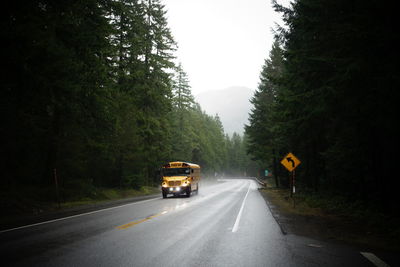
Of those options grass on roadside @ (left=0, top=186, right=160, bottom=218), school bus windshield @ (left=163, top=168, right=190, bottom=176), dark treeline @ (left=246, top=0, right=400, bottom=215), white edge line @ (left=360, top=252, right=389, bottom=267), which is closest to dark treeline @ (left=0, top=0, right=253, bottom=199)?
grass on roadside @ (left=0, top=186, right=160, bottom=218)

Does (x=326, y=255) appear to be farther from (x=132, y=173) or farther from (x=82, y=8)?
(x=132, y=173)

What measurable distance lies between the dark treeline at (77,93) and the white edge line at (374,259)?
14.2 meters

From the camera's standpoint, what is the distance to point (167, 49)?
34.6 metres

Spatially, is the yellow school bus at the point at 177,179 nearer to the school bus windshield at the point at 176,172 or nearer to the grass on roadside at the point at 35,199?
the school bus windshield at the point at 176,172

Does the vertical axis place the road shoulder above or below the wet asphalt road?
below

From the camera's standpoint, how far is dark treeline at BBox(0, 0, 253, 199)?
1387 centimetres

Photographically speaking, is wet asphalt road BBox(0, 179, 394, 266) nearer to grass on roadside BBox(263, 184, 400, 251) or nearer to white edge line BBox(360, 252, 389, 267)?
white edge line BBox(360, 252, 389, 267)

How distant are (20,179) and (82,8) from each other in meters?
11.6

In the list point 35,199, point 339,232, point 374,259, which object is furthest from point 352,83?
point 35,199

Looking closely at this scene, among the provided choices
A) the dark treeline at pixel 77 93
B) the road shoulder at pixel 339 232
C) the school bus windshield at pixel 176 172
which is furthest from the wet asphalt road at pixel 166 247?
the school bus windshield at pixel 176 172

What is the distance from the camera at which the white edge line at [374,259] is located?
5623 millimetres

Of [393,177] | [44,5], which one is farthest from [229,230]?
[44,5]

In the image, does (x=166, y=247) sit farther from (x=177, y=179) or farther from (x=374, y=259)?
(x=177, y=179)

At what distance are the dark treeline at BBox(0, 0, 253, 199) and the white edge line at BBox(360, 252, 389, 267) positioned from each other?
14224mm
